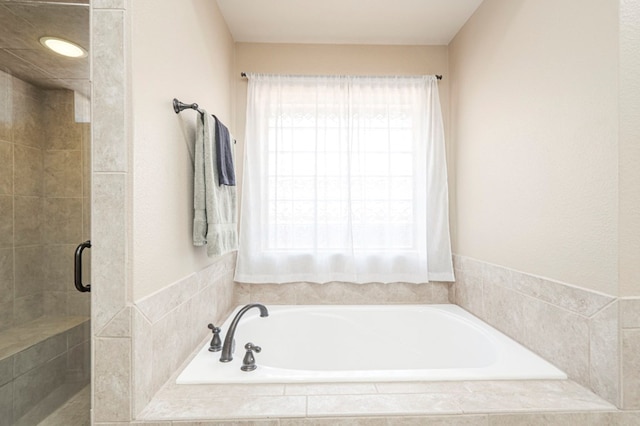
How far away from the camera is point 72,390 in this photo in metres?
1.43

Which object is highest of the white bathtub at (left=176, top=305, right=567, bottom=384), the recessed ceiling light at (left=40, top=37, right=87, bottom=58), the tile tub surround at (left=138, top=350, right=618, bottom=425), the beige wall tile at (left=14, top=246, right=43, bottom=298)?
the recessed ceiling light at (left=40, top=37, right=87, bottom=58)

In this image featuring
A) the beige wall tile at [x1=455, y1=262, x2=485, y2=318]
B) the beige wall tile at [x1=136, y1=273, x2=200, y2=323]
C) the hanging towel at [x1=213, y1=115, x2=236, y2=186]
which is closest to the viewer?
the beige wall tile at [x1=136, y1=273, x2=200, y2=323]

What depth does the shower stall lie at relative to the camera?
4.80 ft

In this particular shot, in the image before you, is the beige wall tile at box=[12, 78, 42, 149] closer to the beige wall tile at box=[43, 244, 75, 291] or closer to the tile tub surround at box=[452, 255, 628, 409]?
the beige wall tile at box=[43, 244, 75, 291]

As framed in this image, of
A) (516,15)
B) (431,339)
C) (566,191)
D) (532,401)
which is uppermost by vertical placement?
(516,15)

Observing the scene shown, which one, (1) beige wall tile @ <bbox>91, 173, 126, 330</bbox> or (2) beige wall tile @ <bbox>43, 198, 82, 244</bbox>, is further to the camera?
(2) beige wall tile @ <bbox>43, 198, 82, 244</bbox>

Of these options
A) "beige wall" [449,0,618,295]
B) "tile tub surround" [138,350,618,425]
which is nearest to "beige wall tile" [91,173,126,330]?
"tile tub surround" [138,350,618,425]

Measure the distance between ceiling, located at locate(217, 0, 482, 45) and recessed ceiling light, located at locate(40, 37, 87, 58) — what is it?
952 millimetres

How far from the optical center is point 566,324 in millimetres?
1398

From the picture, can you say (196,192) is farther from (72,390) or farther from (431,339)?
(431,339)

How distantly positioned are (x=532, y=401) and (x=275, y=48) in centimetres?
257

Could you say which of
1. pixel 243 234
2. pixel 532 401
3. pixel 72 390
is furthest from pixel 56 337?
pixel 532 401

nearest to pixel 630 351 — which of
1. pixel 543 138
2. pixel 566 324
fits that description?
pixel 566 324

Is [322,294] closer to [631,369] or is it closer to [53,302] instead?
[53,302]
